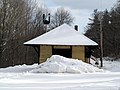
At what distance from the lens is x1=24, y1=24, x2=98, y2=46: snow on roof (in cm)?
3396

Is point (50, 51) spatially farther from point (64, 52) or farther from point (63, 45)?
point (64, 52)

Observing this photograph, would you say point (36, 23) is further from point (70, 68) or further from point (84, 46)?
point (70, 68)

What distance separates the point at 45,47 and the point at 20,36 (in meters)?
22.8

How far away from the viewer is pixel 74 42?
3409cm

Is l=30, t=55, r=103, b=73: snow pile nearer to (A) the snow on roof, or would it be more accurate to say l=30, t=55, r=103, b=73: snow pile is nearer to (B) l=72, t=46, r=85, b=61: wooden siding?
(A) the snow on roof

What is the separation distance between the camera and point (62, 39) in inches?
1383

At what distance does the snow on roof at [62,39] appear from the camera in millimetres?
33956

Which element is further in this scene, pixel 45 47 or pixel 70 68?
pixel 45 47

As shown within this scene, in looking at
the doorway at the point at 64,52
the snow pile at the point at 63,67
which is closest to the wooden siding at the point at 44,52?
the doorway at the point at 64,52

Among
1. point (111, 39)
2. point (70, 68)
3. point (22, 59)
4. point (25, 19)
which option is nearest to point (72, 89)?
point (70, 68)

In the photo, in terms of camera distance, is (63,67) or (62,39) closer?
(63,67)

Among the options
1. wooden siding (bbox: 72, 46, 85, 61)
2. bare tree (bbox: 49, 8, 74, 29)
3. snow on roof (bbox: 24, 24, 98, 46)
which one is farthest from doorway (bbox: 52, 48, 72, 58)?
bare tree (bbox: 49, 8, 74, 29)

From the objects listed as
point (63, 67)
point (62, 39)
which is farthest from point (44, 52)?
point (63, 67)

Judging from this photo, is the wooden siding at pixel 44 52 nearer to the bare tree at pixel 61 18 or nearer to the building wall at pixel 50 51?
the building wall at pixel 50 51
